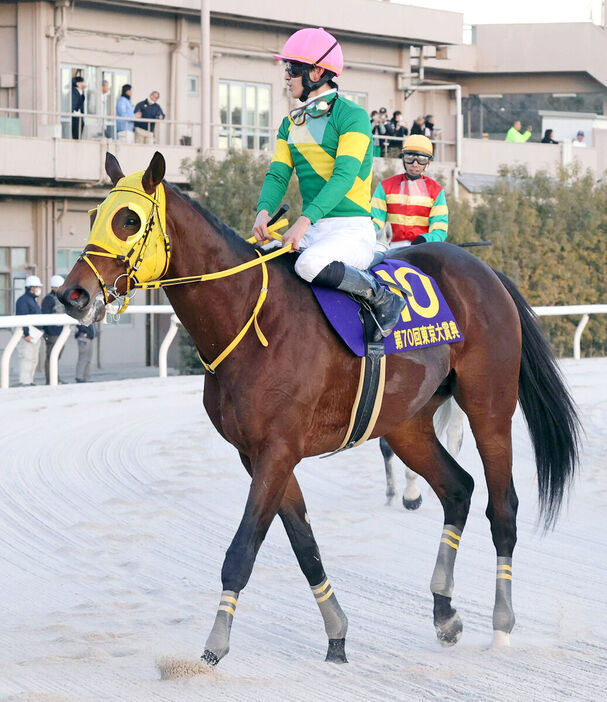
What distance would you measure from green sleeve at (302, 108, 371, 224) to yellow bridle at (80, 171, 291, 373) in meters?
0.56

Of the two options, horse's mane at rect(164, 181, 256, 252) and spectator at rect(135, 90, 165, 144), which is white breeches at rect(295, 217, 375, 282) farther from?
spectator at rect(135, 90, 165, 144)

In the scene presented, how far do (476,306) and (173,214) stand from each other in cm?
163

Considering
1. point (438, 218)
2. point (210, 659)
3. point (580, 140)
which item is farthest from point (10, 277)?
point (210, 659)

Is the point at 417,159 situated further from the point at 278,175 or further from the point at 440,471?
the point at 440,471

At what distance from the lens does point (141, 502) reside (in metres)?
7.73

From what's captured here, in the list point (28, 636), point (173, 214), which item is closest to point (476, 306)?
point (173, 214)

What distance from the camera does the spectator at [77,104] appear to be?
22.9 m

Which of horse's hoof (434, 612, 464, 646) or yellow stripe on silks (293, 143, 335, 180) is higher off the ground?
yellow stripe on silks (293, 143, 335, 180)

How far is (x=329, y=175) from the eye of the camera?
5133 millimetres

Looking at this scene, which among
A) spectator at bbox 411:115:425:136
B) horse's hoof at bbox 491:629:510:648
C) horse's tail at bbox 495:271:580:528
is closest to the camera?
horse's hoof at bbox 491:629:510:648

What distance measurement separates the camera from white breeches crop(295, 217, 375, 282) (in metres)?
4.91

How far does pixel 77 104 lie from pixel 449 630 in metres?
19.7

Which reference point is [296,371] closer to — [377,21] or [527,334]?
[527,334]

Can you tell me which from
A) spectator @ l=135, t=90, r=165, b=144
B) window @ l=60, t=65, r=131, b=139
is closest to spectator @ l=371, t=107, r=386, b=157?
spectator @ l=135, t=90, r=165, b=144
